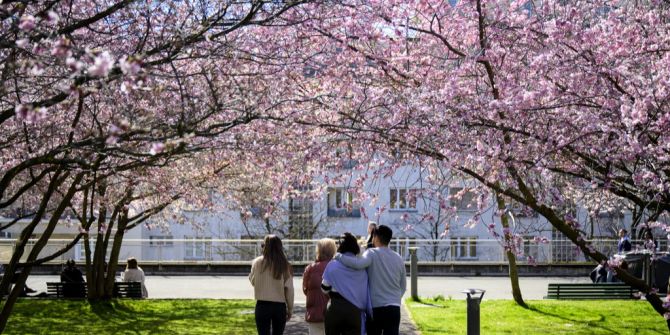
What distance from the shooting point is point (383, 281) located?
10281 mm

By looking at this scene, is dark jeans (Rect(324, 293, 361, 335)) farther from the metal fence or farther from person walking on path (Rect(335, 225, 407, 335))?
the metal fence

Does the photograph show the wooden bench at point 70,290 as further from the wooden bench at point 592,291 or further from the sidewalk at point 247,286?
the wooden bench at point 592,291

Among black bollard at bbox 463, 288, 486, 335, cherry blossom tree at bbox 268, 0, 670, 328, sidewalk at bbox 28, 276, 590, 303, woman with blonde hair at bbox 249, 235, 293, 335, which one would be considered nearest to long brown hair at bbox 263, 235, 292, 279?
woman with blonde hair at bbox 249, 235, 293, 335

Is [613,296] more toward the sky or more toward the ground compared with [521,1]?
more toward the ground

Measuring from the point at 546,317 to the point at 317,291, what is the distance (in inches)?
351

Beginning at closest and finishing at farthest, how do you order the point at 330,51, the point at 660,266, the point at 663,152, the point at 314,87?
the point at 663,152 < the point at 330,51 < the point at 314,87 < the point at 660,266

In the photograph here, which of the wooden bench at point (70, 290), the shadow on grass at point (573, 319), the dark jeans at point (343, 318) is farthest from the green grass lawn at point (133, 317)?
the dark jeans at point (343, 318)

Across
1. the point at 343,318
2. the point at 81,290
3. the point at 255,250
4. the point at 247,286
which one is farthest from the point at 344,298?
the point at 255,250

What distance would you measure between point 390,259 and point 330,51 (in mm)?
3174

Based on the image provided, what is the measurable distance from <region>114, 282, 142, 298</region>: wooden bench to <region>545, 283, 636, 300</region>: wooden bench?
9.61 m

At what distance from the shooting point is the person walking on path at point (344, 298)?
33.2 feet

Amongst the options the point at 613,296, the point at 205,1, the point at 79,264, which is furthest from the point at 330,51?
the point at 79,264

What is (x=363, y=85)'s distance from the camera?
12.6 m

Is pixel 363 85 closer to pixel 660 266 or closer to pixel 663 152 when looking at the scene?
pixel 663 152
